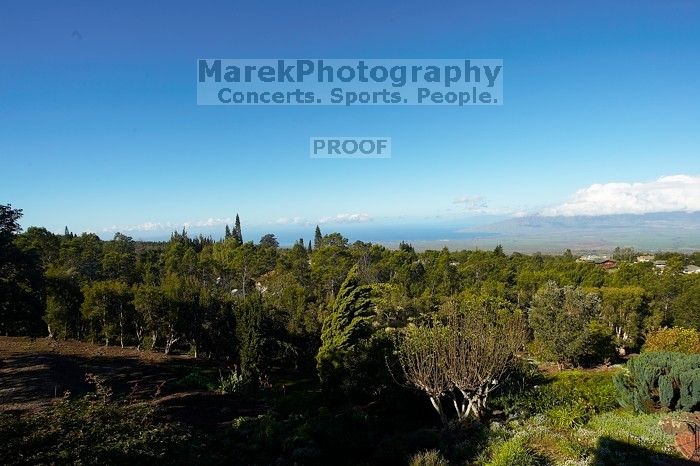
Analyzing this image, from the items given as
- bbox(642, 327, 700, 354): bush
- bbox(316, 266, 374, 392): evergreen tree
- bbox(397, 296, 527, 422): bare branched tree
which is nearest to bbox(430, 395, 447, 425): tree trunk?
bbox(397, 296, 527, 422): bare branched tree

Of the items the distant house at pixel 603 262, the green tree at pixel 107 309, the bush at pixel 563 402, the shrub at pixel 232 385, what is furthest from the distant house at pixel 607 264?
the green tree at pixel 107 309

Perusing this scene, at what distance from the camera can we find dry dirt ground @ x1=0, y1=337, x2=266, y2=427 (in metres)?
14.3

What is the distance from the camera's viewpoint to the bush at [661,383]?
1185cm

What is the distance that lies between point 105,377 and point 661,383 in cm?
2038

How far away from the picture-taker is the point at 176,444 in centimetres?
641

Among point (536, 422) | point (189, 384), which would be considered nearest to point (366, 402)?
point (536, 422)

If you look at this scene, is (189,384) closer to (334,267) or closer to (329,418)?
(329,418)

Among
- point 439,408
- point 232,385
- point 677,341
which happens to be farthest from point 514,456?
point 677,341

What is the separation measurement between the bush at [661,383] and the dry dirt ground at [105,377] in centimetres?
1210

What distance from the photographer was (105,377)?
59.6 feet

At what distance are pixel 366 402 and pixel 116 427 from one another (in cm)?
1163

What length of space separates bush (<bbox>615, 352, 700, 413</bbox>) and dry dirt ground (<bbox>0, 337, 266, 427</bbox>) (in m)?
12.1

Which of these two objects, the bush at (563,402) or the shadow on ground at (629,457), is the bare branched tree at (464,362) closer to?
the bush at (563,402)

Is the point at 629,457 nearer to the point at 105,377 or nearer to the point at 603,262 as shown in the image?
the point at 105,377
